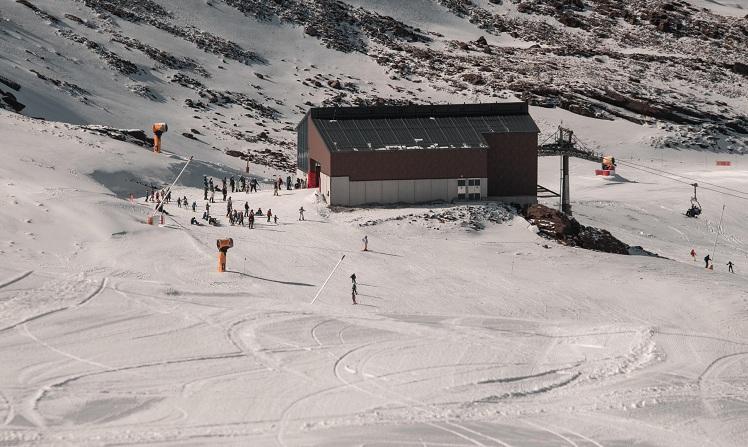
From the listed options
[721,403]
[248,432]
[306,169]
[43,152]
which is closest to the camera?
[248,432]

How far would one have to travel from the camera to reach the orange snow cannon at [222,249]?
47.1m

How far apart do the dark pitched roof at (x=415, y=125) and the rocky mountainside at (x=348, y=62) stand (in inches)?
730

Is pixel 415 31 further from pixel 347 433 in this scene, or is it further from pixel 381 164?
pixel 347 433

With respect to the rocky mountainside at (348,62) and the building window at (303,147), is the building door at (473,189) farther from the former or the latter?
the rocky mountainside at (348,62)

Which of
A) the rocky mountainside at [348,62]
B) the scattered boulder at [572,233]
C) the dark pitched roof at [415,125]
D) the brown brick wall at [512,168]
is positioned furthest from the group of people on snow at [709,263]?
the rocky mountainside at [348,62]

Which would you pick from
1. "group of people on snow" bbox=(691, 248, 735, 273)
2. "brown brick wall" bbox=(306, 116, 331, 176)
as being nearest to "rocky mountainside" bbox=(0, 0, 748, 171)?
"brown brick wall" bbox=(306, 116, 331, 176)

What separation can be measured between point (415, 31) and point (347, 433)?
104930 mm

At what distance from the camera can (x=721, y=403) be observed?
3438 centimetres

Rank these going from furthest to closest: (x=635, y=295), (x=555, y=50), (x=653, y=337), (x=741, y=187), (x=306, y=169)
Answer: (x=555, y=50)
(x=741, y=187)
(x=306, y=169)
(x=635, y=295)
(x=653, y=337)

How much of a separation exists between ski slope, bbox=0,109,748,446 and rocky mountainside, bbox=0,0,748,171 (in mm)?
25161

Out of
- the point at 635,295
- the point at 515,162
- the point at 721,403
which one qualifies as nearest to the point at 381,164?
the point at 515,162

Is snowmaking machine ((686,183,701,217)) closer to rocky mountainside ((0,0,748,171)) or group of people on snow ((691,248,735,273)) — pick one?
group of people on snow ((691,248,735,273))

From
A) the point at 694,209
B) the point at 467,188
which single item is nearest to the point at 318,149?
the point at 467,188

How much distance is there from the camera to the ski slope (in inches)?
1230
